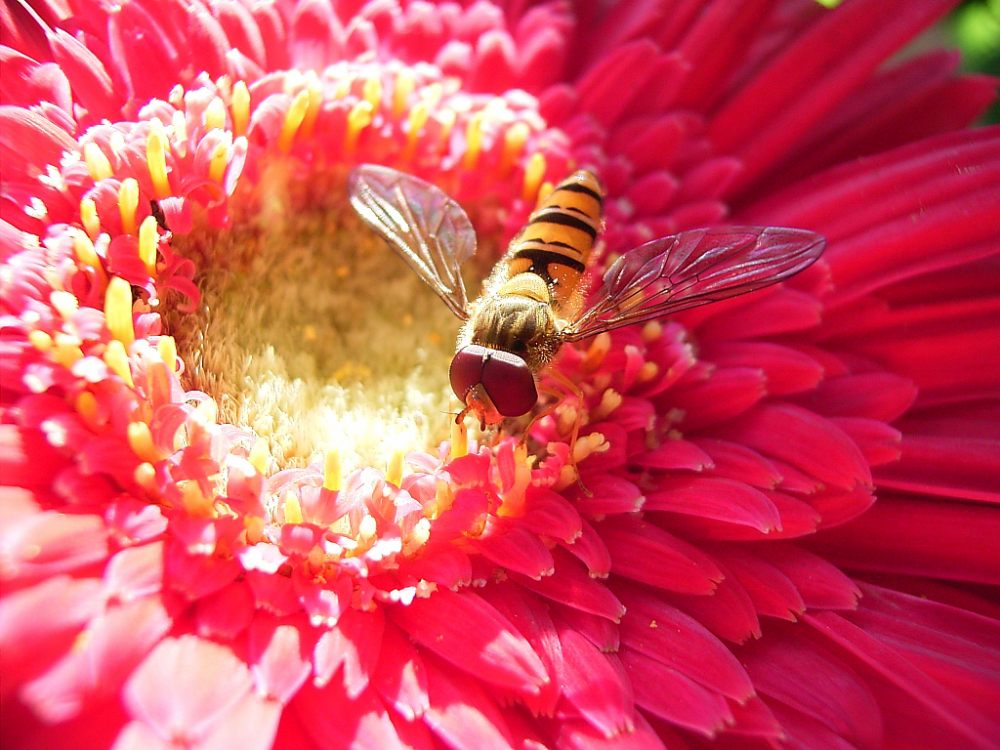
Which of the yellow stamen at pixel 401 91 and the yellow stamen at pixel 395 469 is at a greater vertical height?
the yellow stamen at pixel 401 91

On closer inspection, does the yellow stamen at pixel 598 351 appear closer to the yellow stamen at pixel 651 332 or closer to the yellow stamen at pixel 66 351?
the yellow stamen at pixel 651 332

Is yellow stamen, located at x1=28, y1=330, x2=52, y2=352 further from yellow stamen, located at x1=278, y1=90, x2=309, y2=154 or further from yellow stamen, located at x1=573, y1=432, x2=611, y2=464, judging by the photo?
yellow stamen, located at x1=573, y1=432, x2=611, y2=464

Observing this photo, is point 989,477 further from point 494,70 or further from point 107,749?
point 107,749

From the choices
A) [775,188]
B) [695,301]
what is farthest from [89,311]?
[775,188]

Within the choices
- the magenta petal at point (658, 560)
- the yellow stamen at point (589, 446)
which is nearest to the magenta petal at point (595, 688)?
the magenta petal at point (658, 560)

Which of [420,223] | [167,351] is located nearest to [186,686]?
[167,351]
